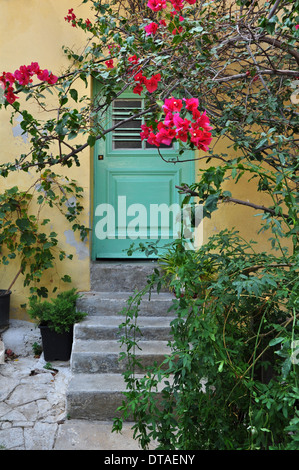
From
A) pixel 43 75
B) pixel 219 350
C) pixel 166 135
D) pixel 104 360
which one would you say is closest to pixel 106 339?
pixel 104 360

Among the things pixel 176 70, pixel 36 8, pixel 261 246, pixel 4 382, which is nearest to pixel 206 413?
pixel 176 70

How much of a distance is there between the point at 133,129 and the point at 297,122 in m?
2.43

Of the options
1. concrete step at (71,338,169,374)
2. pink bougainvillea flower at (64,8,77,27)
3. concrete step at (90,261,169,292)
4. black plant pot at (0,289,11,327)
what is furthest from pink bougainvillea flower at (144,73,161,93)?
black plant pot at (0,289,11,327)

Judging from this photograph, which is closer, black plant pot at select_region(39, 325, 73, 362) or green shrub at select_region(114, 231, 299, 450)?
green shrub at select_region(114, 231, 299, 450)

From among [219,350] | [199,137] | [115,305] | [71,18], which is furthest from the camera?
[71,18]

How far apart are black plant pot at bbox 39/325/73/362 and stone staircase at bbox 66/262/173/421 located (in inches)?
7.2

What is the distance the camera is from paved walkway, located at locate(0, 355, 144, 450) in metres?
3.17

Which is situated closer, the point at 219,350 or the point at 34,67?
the point at 219,350

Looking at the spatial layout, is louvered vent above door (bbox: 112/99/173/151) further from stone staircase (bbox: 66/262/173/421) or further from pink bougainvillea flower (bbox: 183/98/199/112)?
pink bougainvillea flower (bbox: 183/98/199/112)

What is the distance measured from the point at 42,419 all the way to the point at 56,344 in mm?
1037

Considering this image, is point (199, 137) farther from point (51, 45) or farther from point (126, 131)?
point (51, 45)

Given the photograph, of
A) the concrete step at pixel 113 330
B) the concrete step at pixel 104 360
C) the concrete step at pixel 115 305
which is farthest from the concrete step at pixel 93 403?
the concrete step at pixel 115 305

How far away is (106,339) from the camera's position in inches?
171

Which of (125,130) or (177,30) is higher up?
(125,130)
